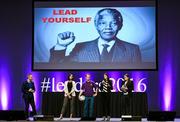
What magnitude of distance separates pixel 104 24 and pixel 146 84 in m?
2.89

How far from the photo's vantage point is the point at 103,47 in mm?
16844

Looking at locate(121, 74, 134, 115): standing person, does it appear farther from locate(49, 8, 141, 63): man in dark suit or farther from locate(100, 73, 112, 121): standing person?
locate(49, 8, 141, 63): man in dark suit

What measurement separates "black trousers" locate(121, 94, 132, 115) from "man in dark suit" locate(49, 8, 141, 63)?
6.22ft

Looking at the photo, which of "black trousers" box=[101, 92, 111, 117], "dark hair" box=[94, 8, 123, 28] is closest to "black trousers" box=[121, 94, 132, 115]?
"black trousers" box=[101, 92, 111, 117]

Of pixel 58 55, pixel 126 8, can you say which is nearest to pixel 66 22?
pixel 58 55

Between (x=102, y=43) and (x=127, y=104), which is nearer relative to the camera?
(x=127, y=104)

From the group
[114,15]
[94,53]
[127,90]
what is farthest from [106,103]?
[114,15]

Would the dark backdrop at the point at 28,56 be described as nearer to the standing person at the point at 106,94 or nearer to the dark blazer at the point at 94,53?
Result: the dark blazer at the point at 94,53

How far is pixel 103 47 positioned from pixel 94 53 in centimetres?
43

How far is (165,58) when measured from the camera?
55.0ft

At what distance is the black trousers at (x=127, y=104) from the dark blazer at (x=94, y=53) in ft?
6.22

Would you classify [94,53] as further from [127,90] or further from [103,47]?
[127,90]

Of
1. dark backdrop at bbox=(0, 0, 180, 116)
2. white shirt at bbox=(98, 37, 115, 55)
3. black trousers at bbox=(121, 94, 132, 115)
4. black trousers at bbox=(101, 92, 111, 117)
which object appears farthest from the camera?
white shirt at bbox=(98, 37, 115, 55)

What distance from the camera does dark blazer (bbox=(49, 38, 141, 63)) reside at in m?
Result: 16.7
